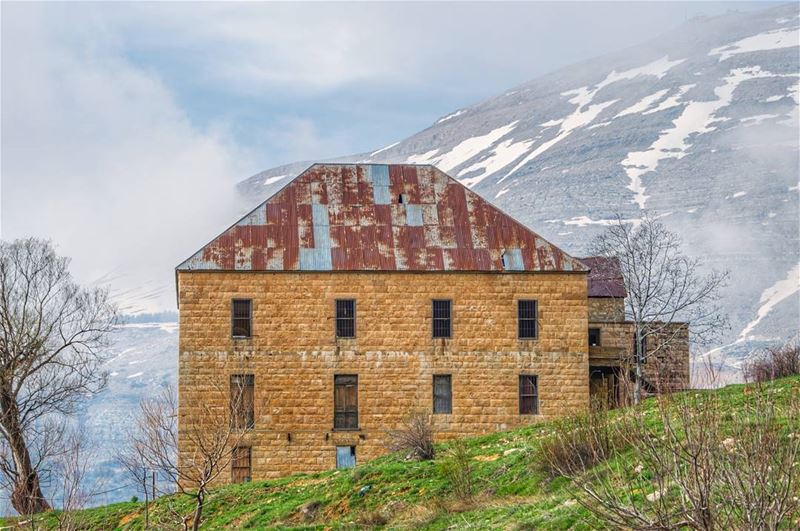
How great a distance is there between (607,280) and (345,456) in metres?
14.7

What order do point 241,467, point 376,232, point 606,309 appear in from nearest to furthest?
point 241,467
point 376,232
point 606,309

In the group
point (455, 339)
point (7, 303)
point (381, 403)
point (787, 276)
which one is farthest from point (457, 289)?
point (787, 276)

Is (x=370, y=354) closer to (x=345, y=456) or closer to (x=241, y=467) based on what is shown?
(x=345, y=456)

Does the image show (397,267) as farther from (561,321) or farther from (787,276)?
(787,276)

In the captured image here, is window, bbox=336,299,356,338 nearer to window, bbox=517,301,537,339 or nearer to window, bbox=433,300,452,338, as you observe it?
window, bbox=433,300,452,338

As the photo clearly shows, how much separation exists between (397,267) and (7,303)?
13.3m

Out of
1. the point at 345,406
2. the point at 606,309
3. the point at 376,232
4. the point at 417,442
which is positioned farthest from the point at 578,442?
the point at 606,309

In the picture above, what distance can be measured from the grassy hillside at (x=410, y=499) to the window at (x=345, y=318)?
660 centimetres

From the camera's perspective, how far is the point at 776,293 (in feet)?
627

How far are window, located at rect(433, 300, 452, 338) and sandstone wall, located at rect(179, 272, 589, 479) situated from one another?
0.22m

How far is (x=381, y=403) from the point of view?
38250mm

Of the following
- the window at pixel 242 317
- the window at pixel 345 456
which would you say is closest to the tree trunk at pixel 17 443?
the window at pixel 242 317

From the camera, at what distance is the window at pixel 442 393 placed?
126ft

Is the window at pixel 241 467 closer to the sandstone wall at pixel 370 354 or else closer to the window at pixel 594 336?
the sandstone wall at pixel 370 354
